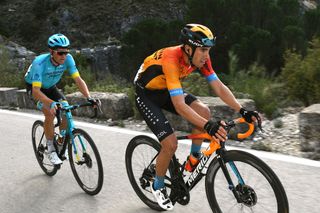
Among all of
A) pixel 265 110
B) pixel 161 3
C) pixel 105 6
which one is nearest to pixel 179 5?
pixel 161 3

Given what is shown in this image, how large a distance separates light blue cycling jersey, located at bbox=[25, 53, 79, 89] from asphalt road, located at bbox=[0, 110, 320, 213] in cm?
124

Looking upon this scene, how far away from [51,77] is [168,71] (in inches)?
82.8

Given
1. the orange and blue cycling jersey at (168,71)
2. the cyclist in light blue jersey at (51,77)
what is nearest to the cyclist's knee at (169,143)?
the orange and blue cycling jersey at (168,71)

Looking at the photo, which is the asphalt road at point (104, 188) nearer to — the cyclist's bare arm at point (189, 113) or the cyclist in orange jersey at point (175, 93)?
the cyclist in orange jersey at point (175, 93)

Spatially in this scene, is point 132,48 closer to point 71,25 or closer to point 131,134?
point 71,25

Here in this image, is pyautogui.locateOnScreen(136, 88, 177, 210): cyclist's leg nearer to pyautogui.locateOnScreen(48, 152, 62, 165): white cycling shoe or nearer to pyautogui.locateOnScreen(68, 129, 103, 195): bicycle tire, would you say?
pyautogui.locateOnScreen(68, 129, 103, 195): bicycle tire

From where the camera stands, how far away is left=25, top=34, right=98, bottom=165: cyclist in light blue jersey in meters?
4.68

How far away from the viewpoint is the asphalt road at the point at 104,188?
424 centimetres

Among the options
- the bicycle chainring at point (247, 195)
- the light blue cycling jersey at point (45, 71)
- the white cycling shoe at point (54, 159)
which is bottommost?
the white cycling shoe at point (54, 159)

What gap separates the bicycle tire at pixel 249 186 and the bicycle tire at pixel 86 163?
1518 mm

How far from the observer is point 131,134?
7199 millimetres

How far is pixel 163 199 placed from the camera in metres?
3.91

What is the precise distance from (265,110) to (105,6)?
71201 millimetres

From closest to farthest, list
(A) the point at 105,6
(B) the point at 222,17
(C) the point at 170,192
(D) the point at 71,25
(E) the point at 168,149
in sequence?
1. (E) the point at 168,149
2. (C) the point at 170,192
3. (B) the point at 222,17
4. (D) the point at 71,25
5. (A) the point at 105,6
